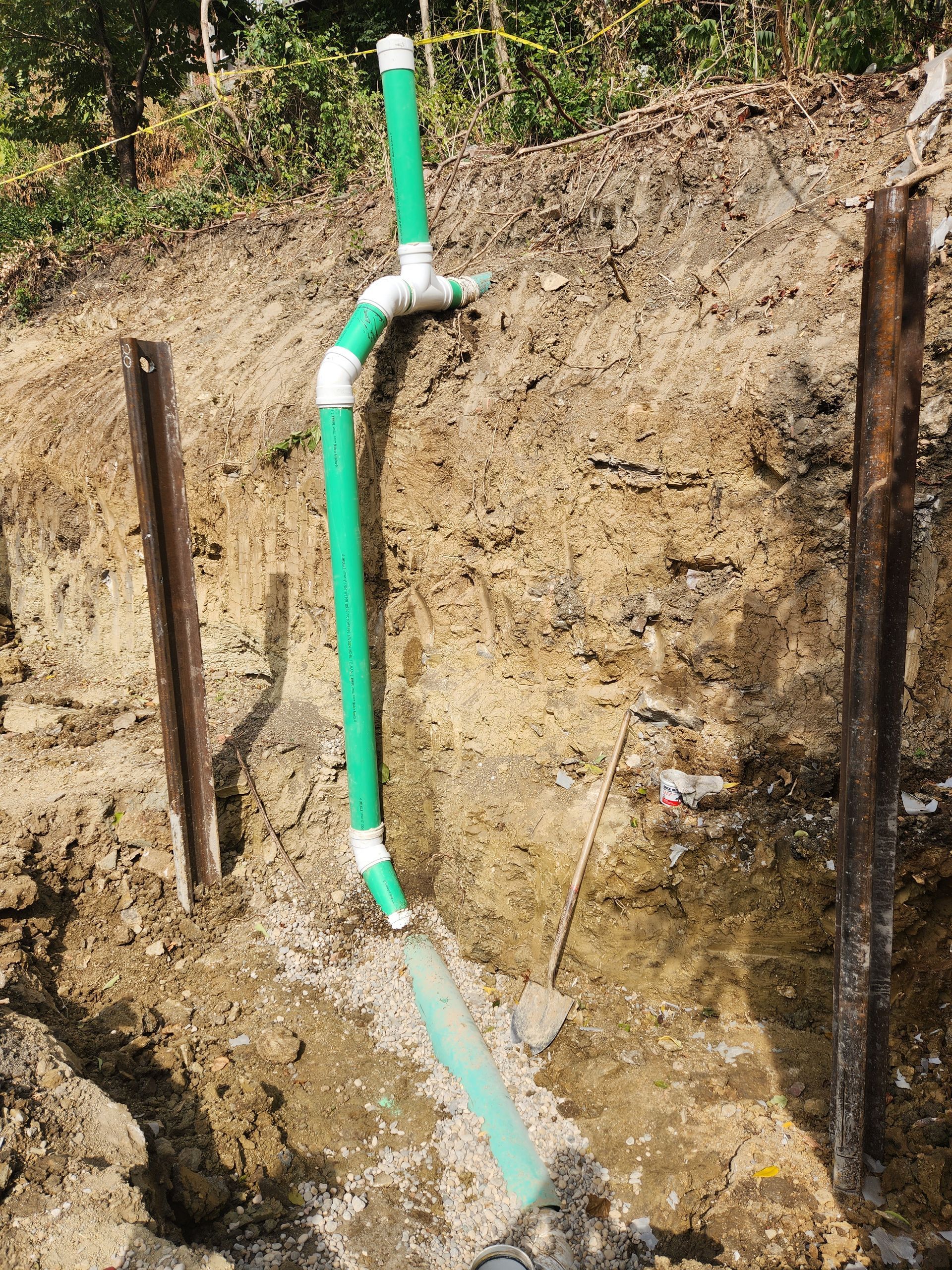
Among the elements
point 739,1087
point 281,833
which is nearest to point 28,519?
point 281,833

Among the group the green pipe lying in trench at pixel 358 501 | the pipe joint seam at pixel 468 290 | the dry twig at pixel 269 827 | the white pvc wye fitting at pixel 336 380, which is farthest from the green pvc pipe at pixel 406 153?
the dry twig at pixel 269 827

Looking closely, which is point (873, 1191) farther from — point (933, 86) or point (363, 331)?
point (933, 86)

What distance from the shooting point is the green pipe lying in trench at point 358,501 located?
435 cm

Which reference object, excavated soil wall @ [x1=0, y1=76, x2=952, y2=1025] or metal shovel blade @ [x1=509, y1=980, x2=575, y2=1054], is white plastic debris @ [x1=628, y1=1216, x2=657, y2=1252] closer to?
metal shovel blade @ [x1=509, y1=980, x2=575, y2=1054]

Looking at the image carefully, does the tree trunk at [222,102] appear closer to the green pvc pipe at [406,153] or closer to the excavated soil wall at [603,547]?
the excavated soil wall at [603,547]

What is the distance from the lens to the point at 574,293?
4.98 metres

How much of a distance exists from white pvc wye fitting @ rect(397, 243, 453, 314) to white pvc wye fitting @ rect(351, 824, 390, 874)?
10.2 feet

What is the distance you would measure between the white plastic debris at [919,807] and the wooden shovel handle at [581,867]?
1313mm

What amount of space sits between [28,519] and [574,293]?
5.07 metres

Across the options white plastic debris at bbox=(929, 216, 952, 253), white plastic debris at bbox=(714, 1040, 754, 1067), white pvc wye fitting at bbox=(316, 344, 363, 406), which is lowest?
white plastic debris at bbox=(714, 1040, 754, 1067)

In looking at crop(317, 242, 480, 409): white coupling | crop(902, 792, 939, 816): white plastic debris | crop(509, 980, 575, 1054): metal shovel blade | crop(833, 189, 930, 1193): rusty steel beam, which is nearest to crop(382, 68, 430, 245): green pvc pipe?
crop(317, 242, 480, 409): white coupling

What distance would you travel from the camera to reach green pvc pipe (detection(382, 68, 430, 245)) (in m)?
4.52

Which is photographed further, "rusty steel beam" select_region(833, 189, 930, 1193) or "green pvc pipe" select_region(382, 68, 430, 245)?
"green pvc pipe" select_region(382, 68, 430, 245)

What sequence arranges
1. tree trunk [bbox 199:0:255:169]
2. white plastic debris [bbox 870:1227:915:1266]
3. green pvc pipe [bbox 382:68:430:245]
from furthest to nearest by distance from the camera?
tree trunk [bbox 199:0:255:169], green pvc pipe [bbox 382:68:430:245], white plastic debris [bbox 870:1227:915:1266]
